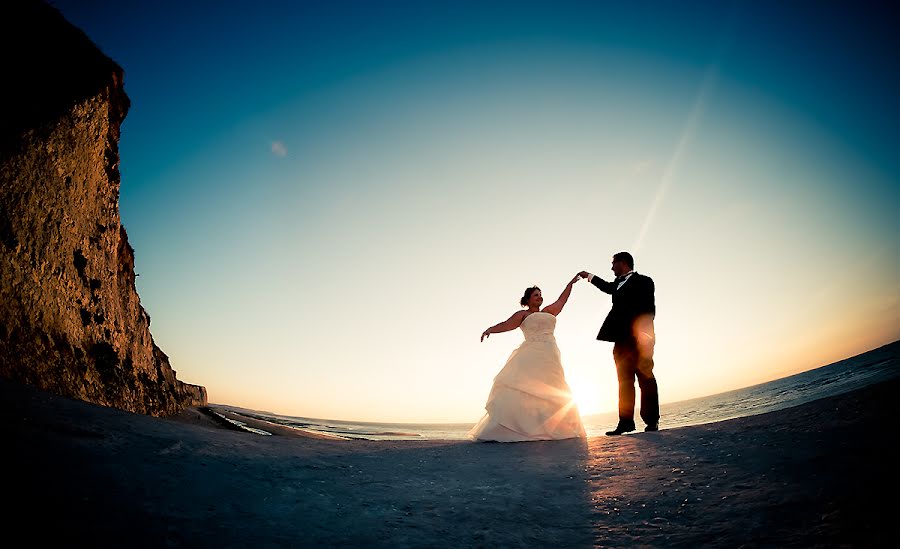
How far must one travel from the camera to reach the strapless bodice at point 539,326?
20.4 ft

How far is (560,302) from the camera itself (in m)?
6.59

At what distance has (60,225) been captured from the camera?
4.68m

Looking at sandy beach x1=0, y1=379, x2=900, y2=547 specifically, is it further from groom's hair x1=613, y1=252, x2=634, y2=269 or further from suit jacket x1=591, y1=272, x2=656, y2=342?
groom's hair x1=613, y1=252, x2=634, y2=269

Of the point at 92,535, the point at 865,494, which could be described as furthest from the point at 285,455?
the point at 865,494

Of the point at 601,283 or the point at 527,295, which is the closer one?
the point at 601,283

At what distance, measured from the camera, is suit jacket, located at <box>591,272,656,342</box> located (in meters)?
5.68

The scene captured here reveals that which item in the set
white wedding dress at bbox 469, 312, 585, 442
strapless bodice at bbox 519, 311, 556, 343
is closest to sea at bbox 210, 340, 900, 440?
white wedding dress at bbox 469, 312, 585, 442

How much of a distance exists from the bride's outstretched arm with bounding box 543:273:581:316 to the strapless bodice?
0.30m

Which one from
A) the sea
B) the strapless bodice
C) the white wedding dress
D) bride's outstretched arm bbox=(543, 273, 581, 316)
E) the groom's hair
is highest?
the groom's hair

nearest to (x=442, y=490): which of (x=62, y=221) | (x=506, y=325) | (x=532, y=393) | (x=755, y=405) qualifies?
(x=532, y=393)

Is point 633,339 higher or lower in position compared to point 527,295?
lower

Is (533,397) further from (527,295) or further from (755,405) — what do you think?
(755,405)

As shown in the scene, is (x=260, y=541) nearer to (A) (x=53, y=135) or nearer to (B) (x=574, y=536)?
(B) (x=574, y=536)

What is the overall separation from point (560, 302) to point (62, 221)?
7198 mm
